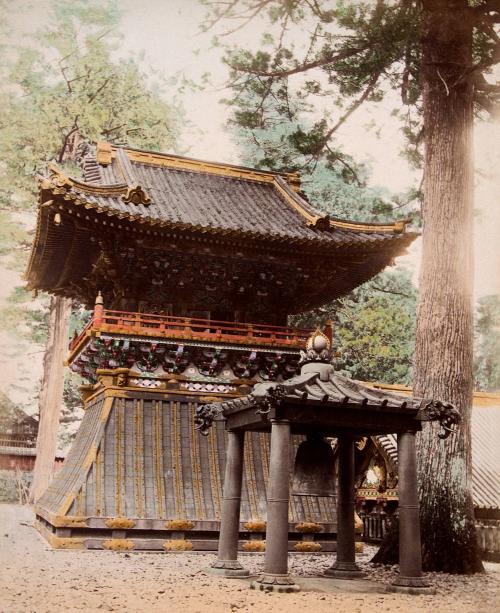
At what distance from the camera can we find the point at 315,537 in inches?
464

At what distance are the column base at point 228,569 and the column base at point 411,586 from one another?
1756mm

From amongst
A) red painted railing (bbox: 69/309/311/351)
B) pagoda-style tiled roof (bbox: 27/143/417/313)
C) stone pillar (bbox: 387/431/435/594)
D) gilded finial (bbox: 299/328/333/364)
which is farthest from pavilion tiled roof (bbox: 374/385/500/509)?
gilded finial (bbox: 299/328/333/364)

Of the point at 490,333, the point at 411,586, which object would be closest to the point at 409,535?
the point at 411,586

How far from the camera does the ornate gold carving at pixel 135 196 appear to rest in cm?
1201

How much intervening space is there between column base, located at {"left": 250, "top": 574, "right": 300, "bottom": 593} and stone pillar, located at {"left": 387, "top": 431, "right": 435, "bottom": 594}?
113 centimetres

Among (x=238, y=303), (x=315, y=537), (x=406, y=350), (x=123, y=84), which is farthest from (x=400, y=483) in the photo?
(x=406, y=350)

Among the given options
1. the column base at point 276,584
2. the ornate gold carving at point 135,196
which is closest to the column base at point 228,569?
the column base at point 276,584

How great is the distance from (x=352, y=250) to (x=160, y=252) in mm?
3714

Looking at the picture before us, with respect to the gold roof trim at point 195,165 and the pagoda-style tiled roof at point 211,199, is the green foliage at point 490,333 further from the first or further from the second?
the gold roof trim at point 195,165

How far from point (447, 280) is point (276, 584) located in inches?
203

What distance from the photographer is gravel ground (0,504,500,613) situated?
19.0 feet

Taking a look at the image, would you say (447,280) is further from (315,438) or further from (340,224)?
(340,224)

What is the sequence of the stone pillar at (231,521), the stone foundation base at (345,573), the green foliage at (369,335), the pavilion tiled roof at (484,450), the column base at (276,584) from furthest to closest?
the green foliage at (369,335) → the pavilion tiled roof at (484,450) → the stone foundation base at (345,573) → the stone pillar at (231,521) → the column base at (276,584)

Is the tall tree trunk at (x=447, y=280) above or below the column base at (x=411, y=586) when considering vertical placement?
above
